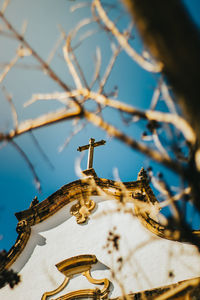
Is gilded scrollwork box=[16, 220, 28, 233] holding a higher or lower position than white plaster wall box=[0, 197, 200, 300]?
higher

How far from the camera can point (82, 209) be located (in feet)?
26.8

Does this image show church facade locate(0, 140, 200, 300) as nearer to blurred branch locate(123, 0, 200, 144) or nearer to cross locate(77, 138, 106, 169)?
cross locate(77, 138, 106, 169)

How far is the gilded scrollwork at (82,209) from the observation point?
787 cm

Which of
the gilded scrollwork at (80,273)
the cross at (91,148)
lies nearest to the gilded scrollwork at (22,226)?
the gilded scrollwork at (80,273)

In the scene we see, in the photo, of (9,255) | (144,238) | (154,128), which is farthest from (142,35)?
(9,255)

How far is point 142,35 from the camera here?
1.47 meters

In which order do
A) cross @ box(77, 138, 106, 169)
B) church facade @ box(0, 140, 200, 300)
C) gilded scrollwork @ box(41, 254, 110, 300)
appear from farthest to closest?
cross @ box(77, 138, 106, 169), gilded scrollwork @ box(41, 254, 110, 300), church facade @ box(0, 140, 200, 300)

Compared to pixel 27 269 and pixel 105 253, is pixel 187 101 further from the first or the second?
pixel 27 269

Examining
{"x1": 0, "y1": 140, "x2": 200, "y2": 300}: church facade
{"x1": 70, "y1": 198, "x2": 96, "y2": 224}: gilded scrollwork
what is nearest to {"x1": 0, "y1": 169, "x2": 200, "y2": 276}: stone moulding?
{"x1": 0, "y1": 140, "x2": 200, "y2": 300}: church facade

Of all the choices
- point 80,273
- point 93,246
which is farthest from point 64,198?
point 80,273

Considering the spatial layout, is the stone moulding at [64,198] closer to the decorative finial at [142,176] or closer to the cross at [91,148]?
the decorative finial at [142,176]

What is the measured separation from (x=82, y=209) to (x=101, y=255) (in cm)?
188

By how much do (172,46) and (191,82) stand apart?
23 centimetres

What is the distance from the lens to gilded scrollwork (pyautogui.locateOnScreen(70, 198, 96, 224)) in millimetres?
7867
